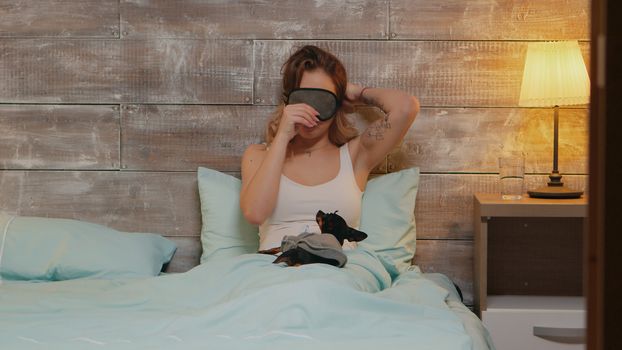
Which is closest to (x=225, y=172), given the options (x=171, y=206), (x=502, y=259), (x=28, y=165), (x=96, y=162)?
(x=171, y=206)

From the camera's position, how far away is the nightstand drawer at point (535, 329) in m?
2.33

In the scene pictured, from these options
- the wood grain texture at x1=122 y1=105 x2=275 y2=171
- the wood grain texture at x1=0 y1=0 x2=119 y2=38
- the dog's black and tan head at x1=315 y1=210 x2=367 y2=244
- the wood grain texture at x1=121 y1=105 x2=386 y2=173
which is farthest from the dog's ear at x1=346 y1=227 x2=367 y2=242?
the wood grain texture at x1=0 y1=0 x2=119 y2=38

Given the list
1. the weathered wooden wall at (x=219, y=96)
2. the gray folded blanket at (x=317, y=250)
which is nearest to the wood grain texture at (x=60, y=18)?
the weathered wooden wall at (x=219, y=96)

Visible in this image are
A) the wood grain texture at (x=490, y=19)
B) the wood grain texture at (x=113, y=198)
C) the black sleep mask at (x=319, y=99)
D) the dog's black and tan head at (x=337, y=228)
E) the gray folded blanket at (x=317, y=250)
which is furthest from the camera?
the wood grain texture at (x=113, y=198)

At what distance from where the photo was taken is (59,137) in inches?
108

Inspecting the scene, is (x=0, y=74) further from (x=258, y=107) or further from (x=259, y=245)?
(x=259, y=245)

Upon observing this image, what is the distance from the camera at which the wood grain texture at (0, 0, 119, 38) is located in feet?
8.85

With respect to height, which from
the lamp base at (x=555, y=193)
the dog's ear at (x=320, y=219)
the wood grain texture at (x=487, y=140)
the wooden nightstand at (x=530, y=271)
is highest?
the wood grain texture at (x=487, y=140)

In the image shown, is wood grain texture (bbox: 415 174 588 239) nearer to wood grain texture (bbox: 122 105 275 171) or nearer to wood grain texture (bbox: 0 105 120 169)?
wood grain texture (bbox: 122 105 275 171)

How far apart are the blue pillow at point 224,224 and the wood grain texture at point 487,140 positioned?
0.53 metres

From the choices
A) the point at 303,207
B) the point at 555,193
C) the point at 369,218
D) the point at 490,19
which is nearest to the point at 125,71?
the point at 303,207

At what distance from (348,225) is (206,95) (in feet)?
2.28

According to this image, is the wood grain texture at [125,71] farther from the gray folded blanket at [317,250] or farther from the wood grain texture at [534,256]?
the wood grain texture at [534,256]

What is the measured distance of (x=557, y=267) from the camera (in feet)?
8.77
